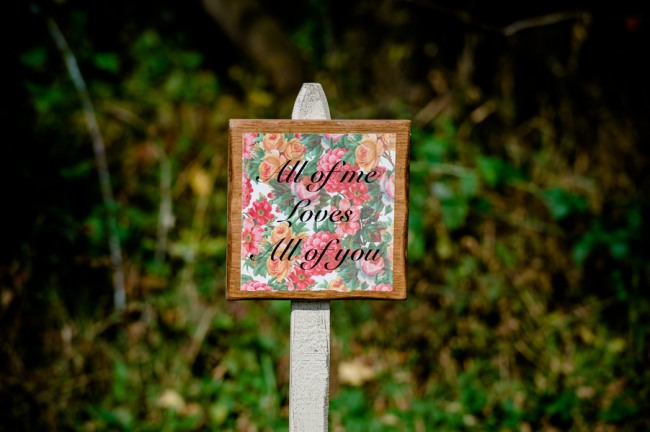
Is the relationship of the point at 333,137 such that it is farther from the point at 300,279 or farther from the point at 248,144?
the point at 300,279

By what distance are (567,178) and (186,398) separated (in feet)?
7.12

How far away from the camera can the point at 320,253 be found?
4.76ft

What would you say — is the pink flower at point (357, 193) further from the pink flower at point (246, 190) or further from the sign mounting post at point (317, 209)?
the pink flower at point (246, 190)

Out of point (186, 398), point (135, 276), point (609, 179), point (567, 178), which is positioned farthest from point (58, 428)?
point (609, 179)

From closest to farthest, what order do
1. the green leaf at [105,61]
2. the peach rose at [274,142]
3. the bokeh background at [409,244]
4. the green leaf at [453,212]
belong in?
the peach rose at [274,142], the bokeh background at [409,244], the green leaf at [105,61], the green leaf at [453,212]

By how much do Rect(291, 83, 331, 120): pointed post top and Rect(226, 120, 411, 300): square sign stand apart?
0.06 metres

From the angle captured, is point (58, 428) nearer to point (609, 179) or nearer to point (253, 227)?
point (253, 227)

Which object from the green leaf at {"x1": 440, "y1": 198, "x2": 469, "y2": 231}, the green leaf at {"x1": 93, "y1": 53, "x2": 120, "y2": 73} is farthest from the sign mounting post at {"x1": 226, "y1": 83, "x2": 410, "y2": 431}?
the green leaf at {"x1": 93, "y1": 53, "x2": 120, "y2": 73}

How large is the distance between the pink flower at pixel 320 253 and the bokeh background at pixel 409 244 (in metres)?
1.11

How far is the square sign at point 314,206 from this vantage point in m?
1.43

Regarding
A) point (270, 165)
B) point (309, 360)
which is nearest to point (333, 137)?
point (270, 165)

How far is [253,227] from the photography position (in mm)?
1445

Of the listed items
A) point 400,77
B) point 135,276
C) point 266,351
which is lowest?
point 266,351

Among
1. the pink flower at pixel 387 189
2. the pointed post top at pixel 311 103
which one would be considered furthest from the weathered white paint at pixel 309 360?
the pink flower at pixel 387 189
